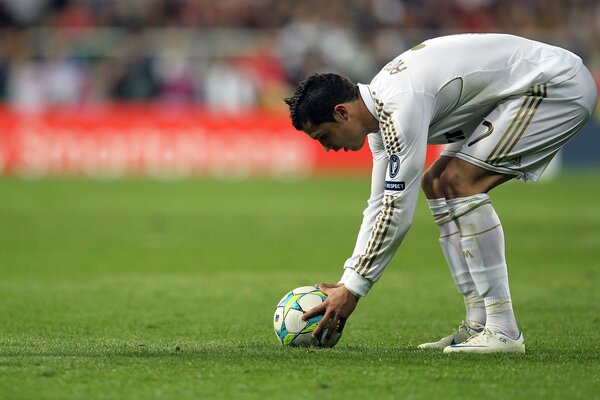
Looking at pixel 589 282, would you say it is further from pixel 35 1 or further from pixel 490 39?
pixel 35 1

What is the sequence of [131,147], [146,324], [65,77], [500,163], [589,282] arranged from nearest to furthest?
1. [500,163]
2. [146,324]
3. [589,282]
4. [131,147]
5. [65,77]

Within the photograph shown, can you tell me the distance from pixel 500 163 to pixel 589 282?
15.1 feet

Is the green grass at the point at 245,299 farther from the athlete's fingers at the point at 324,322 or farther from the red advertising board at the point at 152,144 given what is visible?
the red advertising board at the point at 152,144

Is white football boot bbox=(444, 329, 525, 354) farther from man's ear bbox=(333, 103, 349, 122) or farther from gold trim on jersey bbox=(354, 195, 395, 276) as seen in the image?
man's ear bbox=(333, 103, 349, 122)

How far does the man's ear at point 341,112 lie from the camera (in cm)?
626

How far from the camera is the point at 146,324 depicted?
7.87 metres

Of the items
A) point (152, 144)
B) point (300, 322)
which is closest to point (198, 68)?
point (152, 144)

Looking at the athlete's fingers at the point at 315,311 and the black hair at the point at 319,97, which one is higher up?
the black hair at the point at 319,97

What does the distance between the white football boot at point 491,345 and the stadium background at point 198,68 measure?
18.2 m

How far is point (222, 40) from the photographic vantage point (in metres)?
27.2

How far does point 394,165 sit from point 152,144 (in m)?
18.8

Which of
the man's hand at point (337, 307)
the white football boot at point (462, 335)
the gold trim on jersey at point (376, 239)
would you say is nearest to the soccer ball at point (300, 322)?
the man's hand at point (337, 307)

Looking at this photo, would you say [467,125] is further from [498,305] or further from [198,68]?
[198,68]

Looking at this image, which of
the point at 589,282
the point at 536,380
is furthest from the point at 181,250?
the point at 536,380
